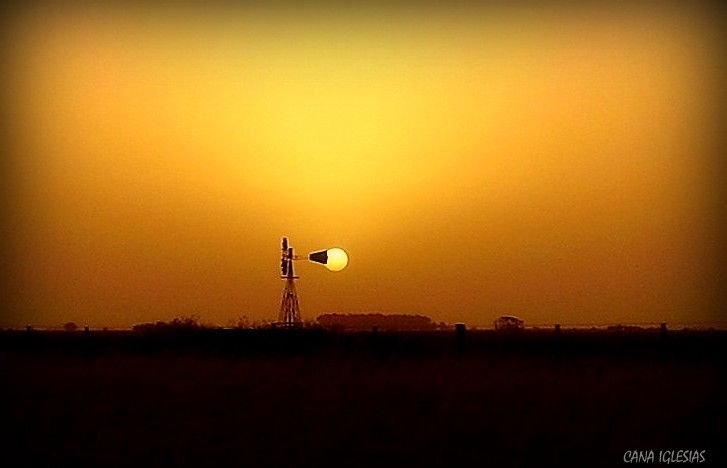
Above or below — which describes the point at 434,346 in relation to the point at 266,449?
above

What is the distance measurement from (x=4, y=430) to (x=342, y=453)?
3.08m

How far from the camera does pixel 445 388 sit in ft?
33.3

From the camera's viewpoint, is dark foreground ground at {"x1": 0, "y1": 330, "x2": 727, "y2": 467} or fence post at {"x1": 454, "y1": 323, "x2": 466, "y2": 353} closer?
dark foreground ground at {"x1": 0, "y1": 330, "x2": 727, "y2": 467}

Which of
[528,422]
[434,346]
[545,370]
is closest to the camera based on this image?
[528,422]

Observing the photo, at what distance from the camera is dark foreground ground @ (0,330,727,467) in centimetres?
776

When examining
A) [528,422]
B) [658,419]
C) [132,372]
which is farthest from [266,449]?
[132,372]

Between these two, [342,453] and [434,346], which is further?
[434,346]

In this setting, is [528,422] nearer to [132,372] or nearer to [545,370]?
[545,370]

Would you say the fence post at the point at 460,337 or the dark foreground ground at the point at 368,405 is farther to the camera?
the fence post at the point at 460,337

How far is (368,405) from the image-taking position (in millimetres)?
9312

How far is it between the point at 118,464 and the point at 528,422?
3.44 metres

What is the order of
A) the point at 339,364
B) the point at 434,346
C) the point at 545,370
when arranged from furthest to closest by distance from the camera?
the point at 434,346, the point at 339,364, the point at 545,370

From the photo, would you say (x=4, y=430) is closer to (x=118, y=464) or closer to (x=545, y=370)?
(x=118, y=464)

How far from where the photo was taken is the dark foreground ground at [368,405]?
7762 millimetres
